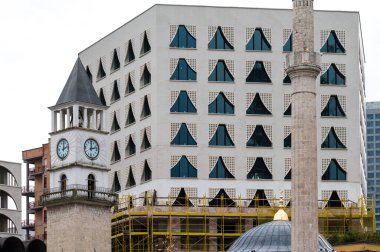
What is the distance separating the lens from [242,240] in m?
133

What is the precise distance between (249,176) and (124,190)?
14.3 metres

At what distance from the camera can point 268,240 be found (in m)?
131

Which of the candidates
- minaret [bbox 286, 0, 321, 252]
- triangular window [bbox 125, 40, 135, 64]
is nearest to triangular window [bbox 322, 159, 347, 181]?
triangular window [bbox 125, 40, 135, 64]

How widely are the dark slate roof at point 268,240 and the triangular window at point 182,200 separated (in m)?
20.6

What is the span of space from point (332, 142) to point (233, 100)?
11809 millimetres

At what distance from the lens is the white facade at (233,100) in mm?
156125

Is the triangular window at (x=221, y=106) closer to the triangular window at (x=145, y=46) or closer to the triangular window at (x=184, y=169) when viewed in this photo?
the triangular window at (x=184, y=169)

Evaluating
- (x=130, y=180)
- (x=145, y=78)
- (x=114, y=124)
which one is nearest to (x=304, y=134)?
(x=130, y=180)

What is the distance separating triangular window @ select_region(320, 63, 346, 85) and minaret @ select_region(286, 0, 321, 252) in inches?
2049

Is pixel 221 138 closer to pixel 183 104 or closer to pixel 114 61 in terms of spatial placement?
pixel 183 104

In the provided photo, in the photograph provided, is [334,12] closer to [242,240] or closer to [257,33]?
[257,33]

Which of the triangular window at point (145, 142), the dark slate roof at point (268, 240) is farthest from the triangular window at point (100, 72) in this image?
the dark slate roof at point (268, 240)

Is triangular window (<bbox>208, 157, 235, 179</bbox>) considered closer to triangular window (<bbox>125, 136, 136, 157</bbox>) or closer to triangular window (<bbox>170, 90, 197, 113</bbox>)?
triangular window (<bbox>170, 90, 197, 113</bbox>)

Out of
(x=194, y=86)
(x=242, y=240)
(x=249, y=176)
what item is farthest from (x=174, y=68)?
(x=242, y=240)
